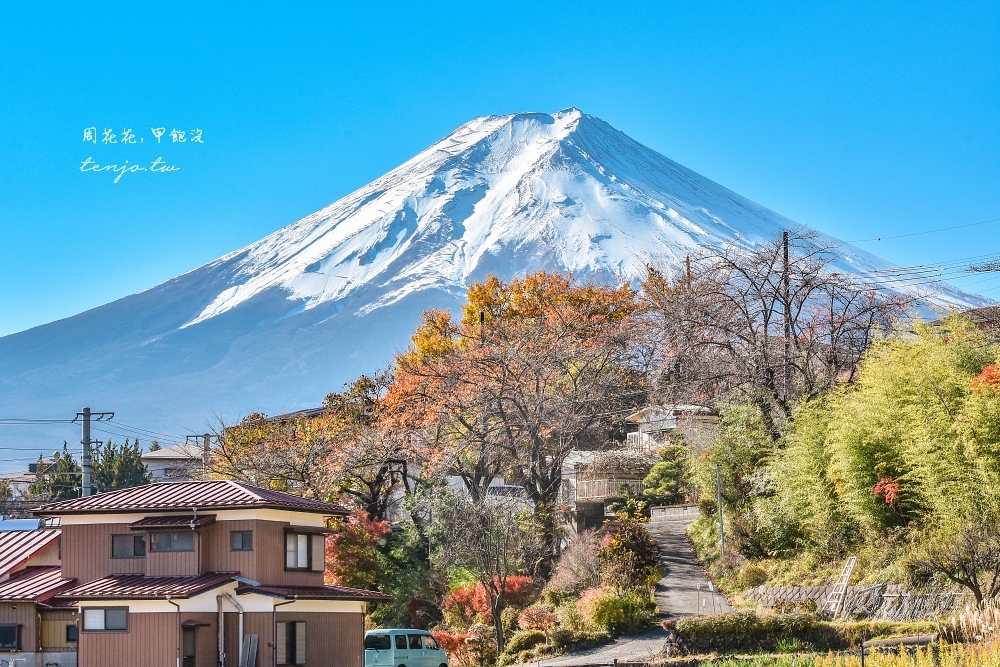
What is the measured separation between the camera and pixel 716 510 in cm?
3650

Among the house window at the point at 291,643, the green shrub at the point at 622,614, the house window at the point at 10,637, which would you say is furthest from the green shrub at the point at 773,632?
the house window at the point at 10,637

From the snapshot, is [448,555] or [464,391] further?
[464,391]

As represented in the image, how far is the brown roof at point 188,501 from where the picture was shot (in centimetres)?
2886

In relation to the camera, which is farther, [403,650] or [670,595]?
[670,595]

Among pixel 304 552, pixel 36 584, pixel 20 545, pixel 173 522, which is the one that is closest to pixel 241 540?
pixel 173 522

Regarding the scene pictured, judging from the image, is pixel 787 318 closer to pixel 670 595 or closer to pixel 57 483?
pixel 670 595

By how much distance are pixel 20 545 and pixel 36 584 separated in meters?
2.64

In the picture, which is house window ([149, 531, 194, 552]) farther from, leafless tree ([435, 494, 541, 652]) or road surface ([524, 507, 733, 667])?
road surface ([524, 507, 733, 667])

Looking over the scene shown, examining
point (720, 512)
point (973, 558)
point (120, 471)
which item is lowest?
point (973, 558)

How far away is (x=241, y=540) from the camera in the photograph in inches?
1134

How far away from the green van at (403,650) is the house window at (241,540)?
3817 mm

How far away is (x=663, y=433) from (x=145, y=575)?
25416 millimetres

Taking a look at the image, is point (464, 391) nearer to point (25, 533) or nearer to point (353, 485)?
point (353, 485)

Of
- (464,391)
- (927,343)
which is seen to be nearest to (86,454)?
(464,391)
